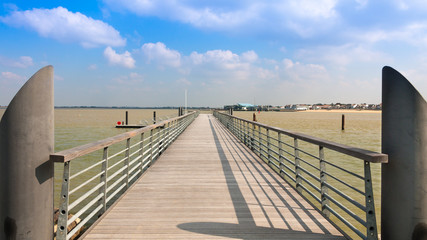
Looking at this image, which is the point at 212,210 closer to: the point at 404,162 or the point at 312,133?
the point at 404,162

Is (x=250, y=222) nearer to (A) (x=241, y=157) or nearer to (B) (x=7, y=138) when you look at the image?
(B) (x=7, y=138)

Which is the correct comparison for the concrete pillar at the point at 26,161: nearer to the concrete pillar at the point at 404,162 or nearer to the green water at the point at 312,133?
the concrete pillar at the point at 404,162

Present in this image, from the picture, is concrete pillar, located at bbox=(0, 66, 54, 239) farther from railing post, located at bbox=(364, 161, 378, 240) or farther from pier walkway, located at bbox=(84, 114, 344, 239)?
railing post, located at bbox=(364, 161, 378, 240)

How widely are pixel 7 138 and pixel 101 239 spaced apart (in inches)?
51.8

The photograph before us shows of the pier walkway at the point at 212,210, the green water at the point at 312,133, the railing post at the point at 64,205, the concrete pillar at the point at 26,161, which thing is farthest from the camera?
the green water at the point at 312,133

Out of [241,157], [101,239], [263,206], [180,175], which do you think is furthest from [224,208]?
[241,157]

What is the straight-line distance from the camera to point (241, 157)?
300 inches

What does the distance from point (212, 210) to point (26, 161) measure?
2.20 m

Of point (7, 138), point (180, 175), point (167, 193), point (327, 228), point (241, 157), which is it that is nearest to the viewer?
point (7, 138)

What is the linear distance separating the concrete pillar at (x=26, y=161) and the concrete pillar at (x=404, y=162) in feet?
8.89

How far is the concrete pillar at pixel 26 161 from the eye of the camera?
1.98m

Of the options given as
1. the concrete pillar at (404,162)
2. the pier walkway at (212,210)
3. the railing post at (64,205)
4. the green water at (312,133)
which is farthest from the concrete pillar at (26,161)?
the green water at (312,133)

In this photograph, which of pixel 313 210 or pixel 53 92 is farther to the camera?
pixel 313 210

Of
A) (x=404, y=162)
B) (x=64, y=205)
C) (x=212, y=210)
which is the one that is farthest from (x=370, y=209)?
(x=64, y=205)
